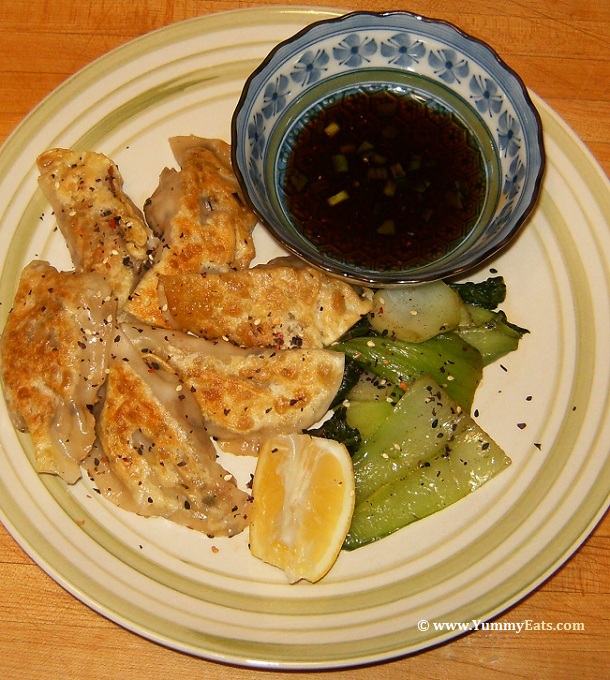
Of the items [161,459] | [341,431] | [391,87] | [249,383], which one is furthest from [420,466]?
[391,87]

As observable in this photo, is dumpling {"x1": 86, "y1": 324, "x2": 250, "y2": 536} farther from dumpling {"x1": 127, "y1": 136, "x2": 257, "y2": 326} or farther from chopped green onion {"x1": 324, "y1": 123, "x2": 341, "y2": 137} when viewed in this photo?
chopped green onion {"x1": 324, "y1": 123, "x2": 341, "y2": 137}

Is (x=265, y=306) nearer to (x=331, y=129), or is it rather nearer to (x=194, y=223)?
(x=194, y=223)

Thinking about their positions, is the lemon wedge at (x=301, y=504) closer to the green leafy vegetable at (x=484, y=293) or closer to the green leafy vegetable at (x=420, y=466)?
the green leafy vegetable at (x=420, y=466)

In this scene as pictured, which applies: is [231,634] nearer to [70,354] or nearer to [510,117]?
[70,354]

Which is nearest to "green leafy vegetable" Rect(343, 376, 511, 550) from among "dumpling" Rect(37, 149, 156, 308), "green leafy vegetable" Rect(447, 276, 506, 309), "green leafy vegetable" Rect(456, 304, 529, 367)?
"green leafy vegetable" Rect(456, 304, 529, 367)

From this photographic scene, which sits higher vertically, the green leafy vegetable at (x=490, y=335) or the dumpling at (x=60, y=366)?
the green leafy vegetable at (x=490, y=335)

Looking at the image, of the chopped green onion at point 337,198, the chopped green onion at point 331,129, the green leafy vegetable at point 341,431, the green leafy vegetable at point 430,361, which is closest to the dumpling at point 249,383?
the green leafy vegetable at point 341,431
